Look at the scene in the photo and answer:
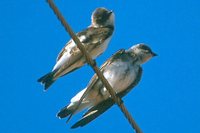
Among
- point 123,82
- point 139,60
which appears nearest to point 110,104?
point 123,82

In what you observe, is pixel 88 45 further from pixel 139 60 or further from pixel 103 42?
pixel 139 60

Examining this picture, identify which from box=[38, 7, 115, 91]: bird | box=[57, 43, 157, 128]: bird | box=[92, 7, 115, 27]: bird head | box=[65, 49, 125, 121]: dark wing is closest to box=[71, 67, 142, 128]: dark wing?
box=[57, 43, 157, 128]: bird

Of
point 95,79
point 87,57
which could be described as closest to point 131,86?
point 95,79

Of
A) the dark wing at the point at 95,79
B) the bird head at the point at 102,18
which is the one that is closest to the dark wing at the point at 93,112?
the dark wing at the point at 95,79

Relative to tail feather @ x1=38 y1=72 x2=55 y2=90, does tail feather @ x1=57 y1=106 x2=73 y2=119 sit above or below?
below

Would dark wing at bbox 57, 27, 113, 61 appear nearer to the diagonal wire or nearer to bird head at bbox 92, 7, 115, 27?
bird head at bbox 92, 7, 115, 27

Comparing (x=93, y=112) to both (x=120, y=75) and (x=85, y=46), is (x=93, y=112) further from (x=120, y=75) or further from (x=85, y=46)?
(x=85, y=46)

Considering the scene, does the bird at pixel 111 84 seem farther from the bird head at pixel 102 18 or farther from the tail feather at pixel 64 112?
the bird head at pixel 102 18

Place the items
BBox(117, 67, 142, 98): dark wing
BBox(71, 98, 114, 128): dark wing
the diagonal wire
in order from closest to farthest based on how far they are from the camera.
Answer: the diagonal wire
BBox(71, 98, 114, 128): dark wing
BBox(117, 67, 142, 98): dark wing
